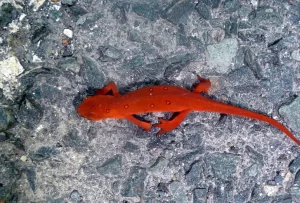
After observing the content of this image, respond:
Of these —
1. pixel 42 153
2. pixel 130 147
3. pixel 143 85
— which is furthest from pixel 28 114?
pixel 143 85

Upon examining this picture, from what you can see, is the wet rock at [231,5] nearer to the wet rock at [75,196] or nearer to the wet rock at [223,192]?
the wet rock at [223,192]

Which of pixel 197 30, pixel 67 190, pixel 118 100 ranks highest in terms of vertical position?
pixel 197 30

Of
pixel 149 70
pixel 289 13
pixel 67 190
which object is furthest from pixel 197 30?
pixel 67 190

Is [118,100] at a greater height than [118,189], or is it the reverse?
[118,100]

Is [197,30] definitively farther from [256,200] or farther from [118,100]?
[256,200]

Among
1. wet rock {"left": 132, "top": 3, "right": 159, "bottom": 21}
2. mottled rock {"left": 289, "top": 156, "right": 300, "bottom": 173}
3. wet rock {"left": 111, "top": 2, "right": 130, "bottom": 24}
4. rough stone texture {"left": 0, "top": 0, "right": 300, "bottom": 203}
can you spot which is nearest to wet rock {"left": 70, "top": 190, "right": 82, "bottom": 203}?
rough stone texture {"left": 0, "top": 0, "right": 300, "bottom": 203}

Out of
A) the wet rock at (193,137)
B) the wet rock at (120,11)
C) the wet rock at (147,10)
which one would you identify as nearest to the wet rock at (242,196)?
the wet rock at (193,137)

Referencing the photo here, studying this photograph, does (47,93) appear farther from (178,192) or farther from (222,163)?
(222,163)
